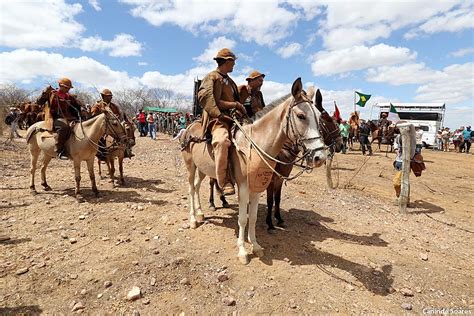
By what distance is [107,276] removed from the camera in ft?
13.3

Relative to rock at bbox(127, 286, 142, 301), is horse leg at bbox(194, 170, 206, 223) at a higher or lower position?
higher

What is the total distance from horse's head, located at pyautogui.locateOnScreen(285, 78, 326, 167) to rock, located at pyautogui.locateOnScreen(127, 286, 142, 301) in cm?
272

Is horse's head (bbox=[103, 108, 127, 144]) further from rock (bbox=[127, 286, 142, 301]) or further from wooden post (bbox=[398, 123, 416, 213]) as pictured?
wooden post (bbox=[398, 123, 416, 213])

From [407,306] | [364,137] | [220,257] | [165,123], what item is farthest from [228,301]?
[165,123]

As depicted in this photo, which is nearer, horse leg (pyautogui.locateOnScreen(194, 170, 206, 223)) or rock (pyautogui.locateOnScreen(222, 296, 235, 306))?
rock (pyautogui.locateOnScreen(222, 296, 235, 306))

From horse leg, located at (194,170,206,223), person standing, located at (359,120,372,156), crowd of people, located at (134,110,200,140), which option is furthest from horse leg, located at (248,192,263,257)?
crowd of people, located at (134,110,200,140)

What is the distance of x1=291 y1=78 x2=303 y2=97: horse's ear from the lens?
148 inches

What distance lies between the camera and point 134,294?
365 centimetres

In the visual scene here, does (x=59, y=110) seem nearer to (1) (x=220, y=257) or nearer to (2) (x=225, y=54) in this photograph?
(2) (x=225, y=54)

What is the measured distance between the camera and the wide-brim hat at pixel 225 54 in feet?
15.0

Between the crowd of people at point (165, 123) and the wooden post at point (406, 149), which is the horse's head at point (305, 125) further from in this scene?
the crowd of people at point (165, 123)

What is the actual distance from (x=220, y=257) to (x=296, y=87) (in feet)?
9.18

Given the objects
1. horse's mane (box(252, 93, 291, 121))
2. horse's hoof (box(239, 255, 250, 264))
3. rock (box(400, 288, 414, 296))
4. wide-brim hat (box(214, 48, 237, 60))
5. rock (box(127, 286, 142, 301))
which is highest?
wide-brim hat (box(214, 48, 237, 60))

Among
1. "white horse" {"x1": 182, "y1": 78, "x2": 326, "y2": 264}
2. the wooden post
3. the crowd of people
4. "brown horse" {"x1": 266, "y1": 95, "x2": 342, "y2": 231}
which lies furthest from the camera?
the crowd of people
